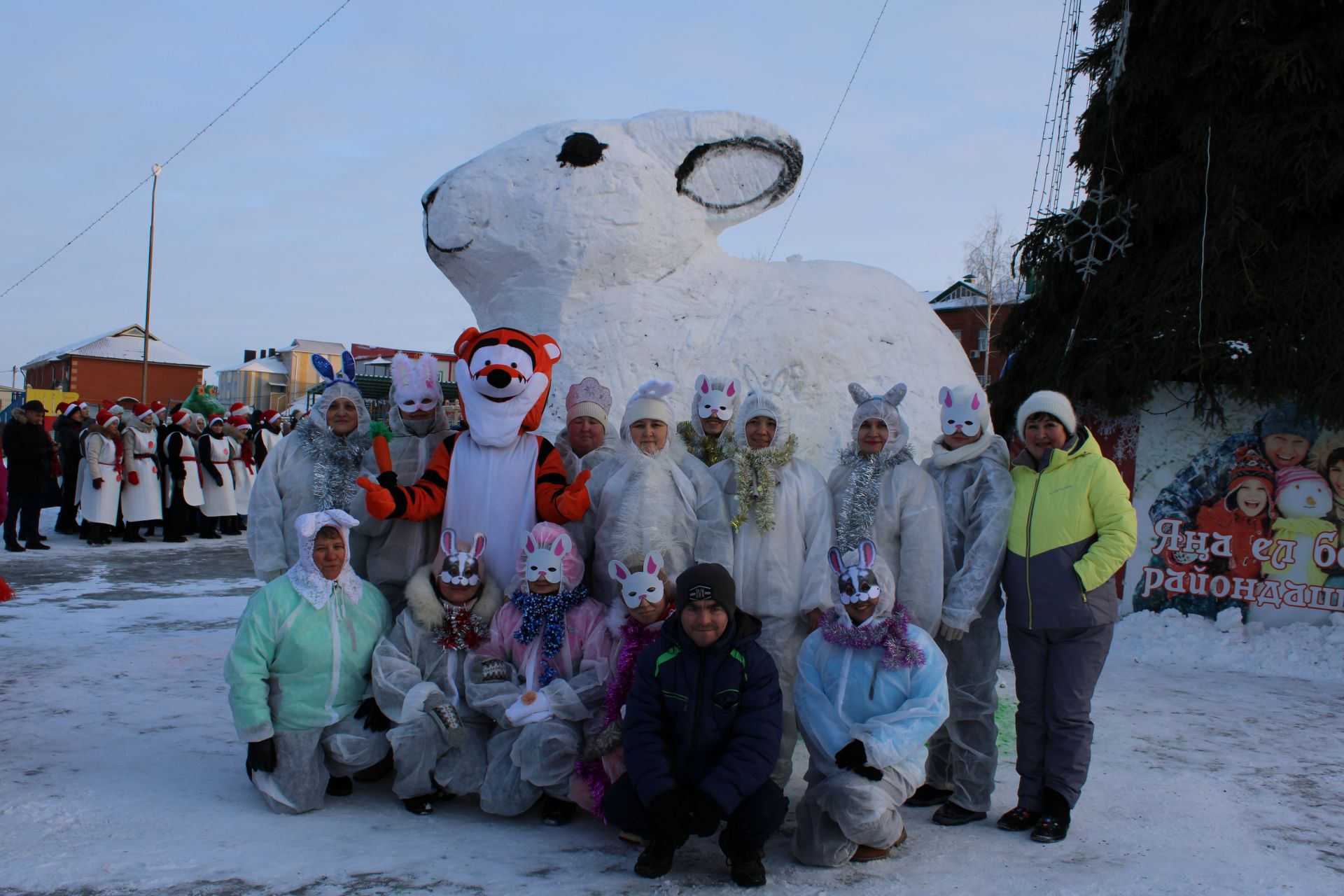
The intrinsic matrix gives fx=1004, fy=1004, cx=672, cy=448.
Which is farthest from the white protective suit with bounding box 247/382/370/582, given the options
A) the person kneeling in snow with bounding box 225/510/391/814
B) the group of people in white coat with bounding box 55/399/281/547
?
the group of people in white coat with bounding box 55/399/281/547

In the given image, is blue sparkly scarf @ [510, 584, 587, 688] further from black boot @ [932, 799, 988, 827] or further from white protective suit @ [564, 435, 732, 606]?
black boot @ [932, 799, 988, 827]

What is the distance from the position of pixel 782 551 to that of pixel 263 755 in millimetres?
1777

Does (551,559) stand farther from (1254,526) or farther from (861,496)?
(1254,526)

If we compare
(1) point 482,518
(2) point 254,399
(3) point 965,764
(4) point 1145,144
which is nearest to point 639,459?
(1) point 482,518

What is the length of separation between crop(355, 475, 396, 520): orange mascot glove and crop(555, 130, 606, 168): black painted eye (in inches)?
84.0

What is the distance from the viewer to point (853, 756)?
2930mm

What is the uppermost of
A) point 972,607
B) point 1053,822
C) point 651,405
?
point 651,405

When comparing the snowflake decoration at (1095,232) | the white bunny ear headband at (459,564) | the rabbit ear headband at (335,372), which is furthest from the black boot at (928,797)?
the snowflake decoration at (1095,232)

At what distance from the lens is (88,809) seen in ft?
10.0

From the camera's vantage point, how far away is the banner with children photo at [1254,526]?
5695 millimetres

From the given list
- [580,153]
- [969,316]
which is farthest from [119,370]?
[580,153]

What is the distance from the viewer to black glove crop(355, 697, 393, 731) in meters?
3.31

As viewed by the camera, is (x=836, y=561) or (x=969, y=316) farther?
(x=969, y=316)

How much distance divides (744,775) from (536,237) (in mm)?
2922
